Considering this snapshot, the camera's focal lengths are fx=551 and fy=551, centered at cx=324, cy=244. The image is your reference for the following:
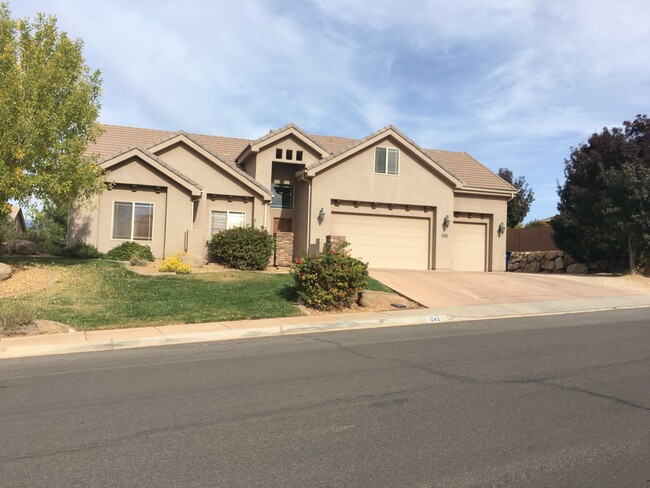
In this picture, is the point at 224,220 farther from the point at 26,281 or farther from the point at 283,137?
the point at 26,281

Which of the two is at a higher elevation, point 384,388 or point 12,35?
point 12,35

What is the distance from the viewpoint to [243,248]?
67.6 feet

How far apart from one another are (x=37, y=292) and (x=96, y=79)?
7099 mm

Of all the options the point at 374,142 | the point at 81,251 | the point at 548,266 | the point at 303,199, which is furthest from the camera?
the point at 548,266

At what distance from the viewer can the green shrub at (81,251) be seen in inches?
786

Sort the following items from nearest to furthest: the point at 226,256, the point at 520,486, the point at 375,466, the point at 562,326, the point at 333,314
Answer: the point at 520,486, the point at 375,466, the point at 562,326, the point at 333,314, the point at 226,256

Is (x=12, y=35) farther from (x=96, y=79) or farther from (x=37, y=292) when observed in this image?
(x=37, y=292)

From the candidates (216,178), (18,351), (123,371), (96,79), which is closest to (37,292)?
(18,351)

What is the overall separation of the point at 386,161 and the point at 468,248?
599 cm

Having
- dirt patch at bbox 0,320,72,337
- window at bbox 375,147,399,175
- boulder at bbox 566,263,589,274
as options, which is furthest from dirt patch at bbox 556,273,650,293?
dirt patch at bbox 0,320,72,337

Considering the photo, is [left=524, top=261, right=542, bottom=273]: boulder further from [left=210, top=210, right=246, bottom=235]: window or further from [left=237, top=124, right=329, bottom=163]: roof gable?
[left=210, top=210, right=246, bottom=235]: window

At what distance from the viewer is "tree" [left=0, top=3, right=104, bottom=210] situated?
50.4 feet

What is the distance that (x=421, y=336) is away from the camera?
10898mm

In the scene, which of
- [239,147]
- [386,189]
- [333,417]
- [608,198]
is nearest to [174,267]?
[386,189]
